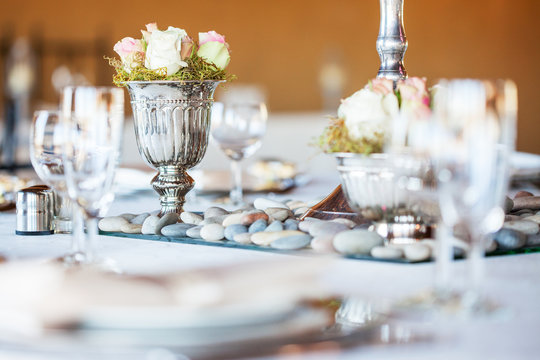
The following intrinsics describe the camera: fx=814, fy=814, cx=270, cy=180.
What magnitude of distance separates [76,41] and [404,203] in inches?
226

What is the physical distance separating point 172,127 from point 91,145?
1.50 feet

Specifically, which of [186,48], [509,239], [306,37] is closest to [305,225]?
[509,239]

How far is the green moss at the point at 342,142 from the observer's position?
99cm

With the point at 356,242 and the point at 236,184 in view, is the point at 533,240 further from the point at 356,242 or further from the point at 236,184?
the point at 236,184

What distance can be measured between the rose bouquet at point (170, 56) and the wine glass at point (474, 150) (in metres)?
0.64

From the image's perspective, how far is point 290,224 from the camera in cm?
112

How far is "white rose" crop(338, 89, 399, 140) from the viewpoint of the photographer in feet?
3.25

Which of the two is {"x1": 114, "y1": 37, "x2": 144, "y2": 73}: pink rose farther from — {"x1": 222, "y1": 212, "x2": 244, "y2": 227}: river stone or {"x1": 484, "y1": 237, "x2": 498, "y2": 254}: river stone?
{"x1": 484, "y1": 237, "x2": 498, "y2": 254}: river stone

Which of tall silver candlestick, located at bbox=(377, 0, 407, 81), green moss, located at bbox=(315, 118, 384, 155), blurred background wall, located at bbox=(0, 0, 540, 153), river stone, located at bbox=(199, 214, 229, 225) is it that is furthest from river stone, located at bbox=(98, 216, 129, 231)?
blurred background wall, located at bbox=(0, 0, 540, 153)

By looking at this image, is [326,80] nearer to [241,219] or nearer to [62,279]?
[241,219]

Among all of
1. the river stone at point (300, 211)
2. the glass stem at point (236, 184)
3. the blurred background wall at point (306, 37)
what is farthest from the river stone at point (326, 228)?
the blurred background wall at point (306, 37)

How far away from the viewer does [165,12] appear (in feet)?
21.2

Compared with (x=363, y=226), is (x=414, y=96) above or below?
above

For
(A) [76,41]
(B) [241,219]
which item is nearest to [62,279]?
(B) [241,219]
